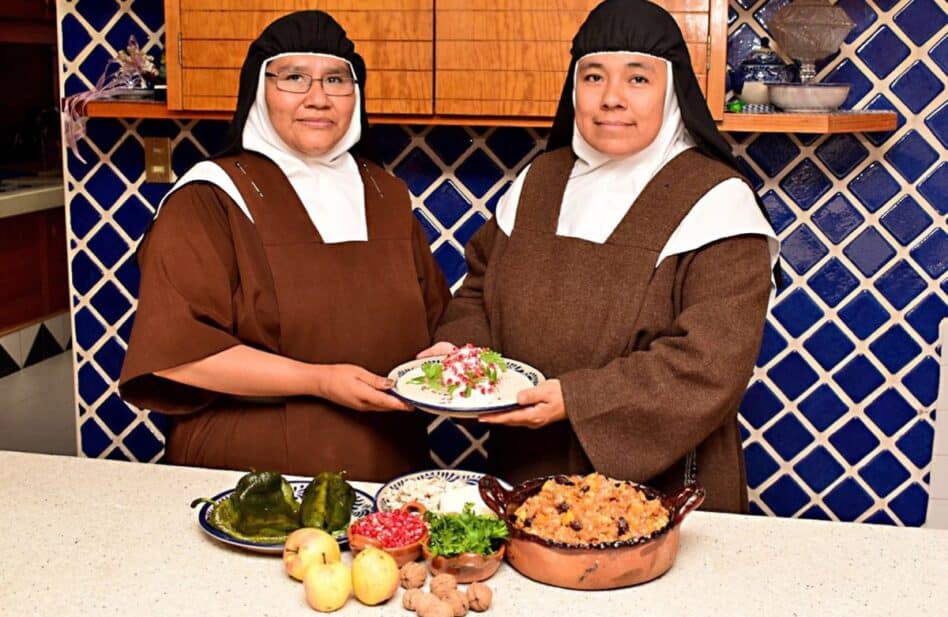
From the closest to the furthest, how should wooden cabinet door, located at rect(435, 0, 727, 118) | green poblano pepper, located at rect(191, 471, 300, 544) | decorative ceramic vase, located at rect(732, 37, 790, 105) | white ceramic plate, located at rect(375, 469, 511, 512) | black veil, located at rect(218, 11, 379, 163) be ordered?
green poblano pepper, located at rect(191, 471, 300, 544) < white ceramic plate, located at rect(375, 469, 511, 512) < black veil, located at rect(218, 11, 379, 163) < wooden cabinet door, located at rect(435, 0, 727, 118) < decorative ceramic vase, located at rect(732, 37, 790, 105)

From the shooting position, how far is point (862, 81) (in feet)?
9.36

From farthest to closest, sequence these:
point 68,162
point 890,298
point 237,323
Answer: point 68,162, point 890,298, point 237,323

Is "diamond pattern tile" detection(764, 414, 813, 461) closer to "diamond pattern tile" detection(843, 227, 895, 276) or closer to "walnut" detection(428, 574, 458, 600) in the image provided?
"diamond pattern tile" detection(843, 227, 895, 276)

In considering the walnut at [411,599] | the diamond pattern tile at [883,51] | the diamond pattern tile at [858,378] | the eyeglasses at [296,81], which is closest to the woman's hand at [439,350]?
the eyeglasses at [296,81]

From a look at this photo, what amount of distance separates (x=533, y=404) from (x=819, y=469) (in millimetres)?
1441

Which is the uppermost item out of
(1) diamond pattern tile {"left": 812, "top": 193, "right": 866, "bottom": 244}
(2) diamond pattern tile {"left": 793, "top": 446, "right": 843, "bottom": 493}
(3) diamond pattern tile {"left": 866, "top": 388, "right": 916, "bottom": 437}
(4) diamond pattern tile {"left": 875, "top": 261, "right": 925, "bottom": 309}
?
(1) diamond pattern tile {"left": 812, "top": 193, "right": 866, "bottom": 244}

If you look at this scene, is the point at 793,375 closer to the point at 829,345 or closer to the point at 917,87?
the point at 829,345

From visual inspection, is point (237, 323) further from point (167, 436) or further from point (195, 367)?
point (167, 436)

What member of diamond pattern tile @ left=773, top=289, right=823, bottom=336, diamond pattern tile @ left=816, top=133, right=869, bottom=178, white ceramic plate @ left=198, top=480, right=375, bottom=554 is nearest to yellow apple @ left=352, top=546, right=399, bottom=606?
white ceramic plate @ left=198, top=480, right=375, bottom=554

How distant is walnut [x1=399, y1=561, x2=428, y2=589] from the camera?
4.91ft

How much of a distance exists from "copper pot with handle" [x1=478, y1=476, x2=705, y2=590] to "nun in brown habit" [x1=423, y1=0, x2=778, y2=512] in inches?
14.2

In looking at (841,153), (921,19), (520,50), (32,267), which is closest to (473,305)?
(520,50)

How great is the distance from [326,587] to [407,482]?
38 cm

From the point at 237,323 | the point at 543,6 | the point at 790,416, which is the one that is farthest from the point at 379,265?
the point at 790,416
